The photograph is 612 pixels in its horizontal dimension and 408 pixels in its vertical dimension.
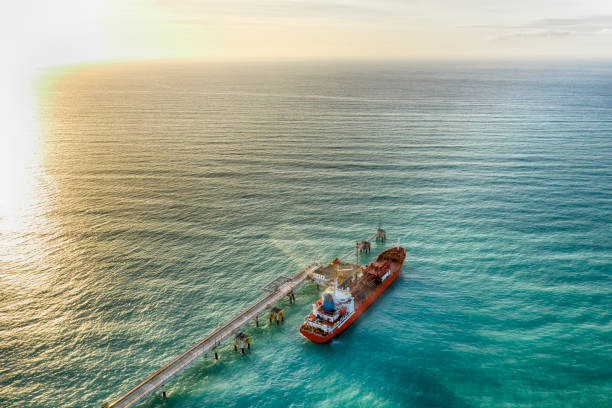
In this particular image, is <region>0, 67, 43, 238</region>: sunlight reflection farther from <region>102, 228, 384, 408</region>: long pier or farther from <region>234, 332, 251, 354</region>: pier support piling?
<region>234, 332, 251, 354</region>: pier support piling

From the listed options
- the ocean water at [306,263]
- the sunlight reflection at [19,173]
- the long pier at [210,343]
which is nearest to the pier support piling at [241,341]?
the long pier at [210,343]

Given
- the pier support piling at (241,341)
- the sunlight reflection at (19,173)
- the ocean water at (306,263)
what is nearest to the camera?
the ocean water at (306,263)

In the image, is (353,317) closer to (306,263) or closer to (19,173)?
(306,263)

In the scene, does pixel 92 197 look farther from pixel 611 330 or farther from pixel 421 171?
pixel 611 330

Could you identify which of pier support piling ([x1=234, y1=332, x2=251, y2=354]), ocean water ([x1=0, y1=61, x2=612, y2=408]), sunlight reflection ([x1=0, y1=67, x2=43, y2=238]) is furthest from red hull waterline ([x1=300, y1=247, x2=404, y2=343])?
sunlight reflection ([x1=0, y1=67, x2=43, y2=238])

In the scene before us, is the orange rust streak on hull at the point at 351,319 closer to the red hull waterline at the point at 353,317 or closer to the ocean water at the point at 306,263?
the red hull waterline at the point at 353,317

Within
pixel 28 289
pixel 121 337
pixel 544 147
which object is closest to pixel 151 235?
pixel 28 289
